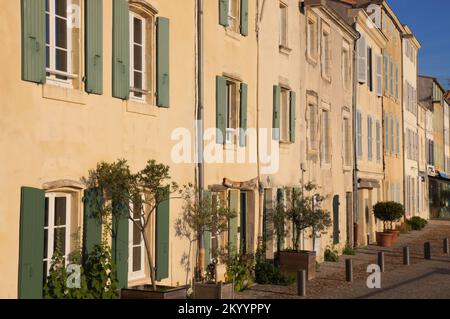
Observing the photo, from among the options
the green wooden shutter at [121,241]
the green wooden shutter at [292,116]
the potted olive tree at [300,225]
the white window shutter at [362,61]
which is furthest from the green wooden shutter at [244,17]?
the white window shutter at [362,61]

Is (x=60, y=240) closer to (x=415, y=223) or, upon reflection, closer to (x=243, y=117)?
(x=243, y=117)

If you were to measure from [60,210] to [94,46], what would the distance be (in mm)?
2360

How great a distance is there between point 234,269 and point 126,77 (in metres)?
5.41

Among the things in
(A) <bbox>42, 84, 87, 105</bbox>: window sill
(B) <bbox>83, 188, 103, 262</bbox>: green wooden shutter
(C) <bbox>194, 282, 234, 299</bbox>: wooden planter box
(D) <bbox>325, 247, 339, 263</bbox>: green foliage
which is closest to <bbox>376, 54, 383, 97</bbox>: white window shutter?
(D) <bbox>325, 247, 339, 263</bbox>: green foliage

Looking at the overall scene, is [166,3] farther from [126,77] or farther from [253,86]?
[253,86]

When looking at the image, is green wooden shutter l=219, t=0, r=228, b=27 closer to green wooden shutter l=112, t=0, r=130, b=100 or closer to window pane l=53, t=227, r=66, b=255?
green wooden shutter l=112, t=0, r=130, b=100

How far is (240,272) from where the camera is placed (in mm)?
14719

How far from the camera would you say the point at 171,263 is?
12.3 metres

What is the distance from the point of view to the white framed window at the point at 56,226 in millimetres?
9328

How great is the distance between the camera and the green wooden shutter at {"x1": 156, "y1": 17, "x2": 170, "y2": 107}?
11.8 metres

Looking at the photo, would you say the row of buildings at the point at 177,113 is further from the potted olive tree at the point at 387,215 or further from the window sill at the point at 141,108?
the potted olive tree at the point at 387,215

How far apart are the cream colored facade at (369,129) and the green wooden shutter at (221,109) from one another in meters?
11.7
